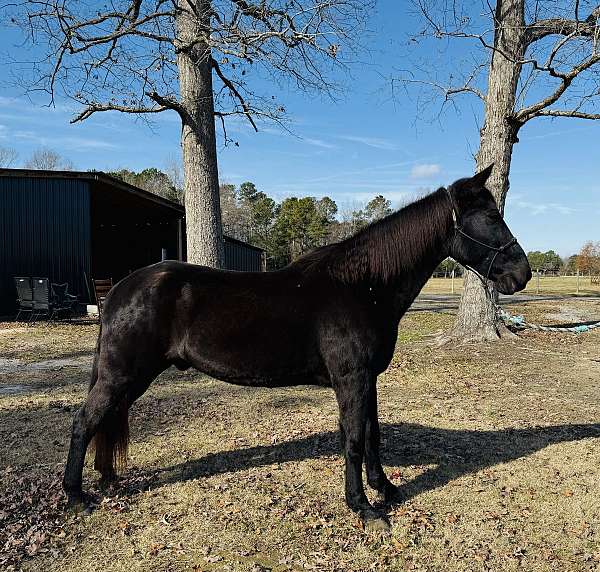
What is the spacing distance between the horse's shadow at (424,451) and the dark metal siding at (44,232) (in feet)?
43.6

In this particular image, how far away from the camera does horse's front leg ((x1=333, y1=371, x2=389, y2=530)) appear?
3.24 m

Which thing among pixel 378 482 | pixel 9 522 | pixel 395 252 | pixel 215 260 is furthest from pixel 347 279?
pixel 215 260

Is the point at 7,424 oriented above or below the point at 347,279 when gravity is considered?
below

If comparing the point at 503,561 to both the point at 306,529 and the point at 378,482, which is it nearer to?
the point at 378,482

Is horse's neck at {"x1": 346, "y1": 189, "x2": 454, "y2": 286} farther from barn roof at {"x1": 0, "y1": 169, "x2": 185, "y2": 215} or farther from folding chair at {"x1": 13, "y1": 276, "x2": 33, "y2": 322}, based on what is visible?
barn roof at {"x1": 0, "y1": 169, "x2": 185, "y2": 215}

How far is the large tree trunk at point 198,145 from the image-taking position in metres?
7.99

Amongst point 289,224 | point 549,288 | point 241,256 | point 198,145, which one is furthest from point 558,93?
point 289,224

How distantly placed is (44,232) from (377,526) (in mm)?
15400

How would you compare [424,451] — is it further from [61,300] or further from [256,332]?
[61,300]

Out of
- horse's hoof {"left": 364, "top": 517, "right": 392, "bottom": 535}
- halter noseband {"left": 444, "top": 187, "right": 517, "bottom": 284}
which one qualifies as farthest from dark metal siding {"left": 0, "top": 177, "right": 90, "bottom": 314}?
halter noseband {"left": 444, "top": 187, "right": 517, "bottom": 284}

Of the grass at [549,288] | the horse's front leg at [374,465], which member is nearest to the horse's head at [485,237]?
the horse's front leg at [374,465]

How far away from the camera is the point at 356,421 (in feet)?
10.6

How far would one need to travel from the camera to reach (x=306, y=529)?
3.17 metres

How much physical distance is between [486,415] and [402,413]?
0.96m
